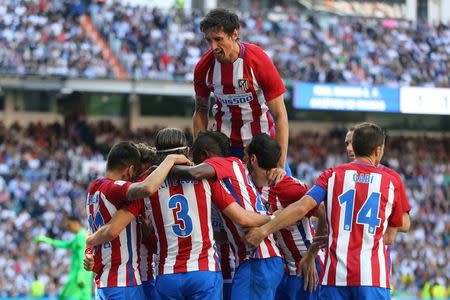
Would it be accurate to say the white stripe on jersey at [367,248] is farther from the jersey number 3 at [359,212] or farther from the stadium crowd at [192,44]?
the stadium crowd at [192,44]

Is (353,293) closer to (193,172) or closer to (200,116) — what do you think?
(193,172)

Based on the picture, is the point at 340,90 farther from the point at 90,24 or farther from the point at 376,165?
the point at 376,165

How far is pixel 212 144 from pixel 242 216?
0.60 metres

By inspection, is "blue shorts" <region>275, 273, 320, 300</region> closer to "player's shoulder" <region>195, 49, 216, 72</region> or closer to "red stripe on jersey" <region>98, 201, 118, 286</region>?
"red stripe on jersey" <region>98, 201, 118, 286</region>

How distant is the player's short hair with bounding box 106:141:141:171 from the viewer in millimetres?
7242

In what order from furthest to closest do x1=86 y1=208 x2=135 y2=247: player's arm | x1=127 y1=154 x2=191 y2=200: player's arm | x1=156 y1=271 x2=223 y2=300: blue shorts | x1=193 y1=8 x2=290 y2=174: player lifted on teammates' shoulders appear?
x1=193 y1=8 x2=290 y2=174: player lifted on teammates' shoulders < x1=86 y1=208 x2=135 y2=247: player's arm < x1=156 y1=271 x2=223 y2=300: blue shorts < x1=127 y1=154 x2=191 y2=200: player's arm

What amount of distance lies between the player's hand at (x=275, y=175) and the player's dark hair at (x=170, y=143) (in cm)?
65

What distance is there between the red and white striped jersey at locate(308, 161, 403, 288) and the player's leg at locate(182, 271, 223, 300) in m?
0.77

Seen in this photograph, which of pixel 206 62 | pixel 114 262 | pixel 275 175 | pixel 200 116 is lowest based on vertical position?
pixel 114 262

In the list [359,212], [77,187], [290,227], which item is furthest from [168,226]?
[77,187]

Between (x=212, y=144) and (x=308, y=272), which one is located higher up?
(x=212, y=144)

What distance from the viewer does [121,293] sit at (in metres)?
7.32

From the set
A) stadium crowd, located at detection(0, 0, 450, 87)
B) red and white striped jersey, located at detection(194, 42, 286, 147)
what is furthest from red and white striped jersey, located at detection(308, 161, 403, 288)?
stadium crowd, located at detection(0, 0, 450, 87)

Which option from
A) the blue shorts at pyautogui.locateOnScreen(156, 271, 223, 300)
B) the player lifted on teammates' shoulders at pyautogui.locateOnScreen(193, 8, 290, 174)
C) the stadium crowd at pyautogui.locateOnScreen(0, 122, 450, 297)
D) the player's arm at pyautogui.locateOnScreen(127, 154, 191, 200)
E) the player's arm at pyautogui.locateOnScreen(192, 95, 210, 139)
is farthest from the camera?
the stadium crowd at pyautogui.locateOnScreen(0, 122, 450, 297)
